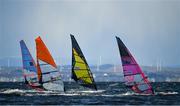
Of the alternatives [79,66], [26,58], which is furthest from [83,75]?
[26,58]

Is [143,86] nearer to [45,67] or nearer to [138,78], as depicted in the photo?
[138,78]

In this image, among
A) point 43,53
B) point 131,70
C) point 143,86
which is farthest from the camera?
point 43,53

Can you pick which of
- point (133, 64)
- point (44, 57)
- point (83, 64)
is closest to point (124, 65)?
point (133, 64)

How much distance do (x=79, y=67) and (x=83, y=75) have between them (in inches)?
73.1

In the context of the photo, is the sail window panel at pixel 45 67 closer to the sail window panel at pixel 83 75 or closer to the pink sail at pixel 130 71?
the sail window panel at pixel 83 75

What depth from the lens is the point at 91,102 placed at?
85.8 meters

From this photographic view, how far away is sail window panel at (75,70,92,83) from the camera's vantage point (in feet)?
332

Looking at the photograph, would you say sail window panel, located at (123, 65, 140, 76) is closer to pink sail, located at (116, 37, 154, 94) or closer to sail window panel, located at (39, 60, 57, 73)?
pink sail, located at (116, 37, 154, 94)

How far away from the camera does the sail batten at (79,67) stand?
101 meters

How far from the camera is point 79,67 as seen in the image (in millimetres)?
101062

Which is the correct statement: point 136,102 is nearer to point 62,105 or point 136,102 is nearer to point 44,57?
point 62,105

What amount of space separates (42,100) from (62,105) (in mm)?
10719

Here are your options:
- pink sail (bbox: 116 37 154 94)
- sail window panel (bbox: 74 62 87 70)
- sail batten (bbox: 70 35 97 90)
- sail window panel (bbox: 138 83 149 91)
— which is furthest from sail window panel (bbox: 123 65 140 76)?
sail window panel (bbox: 74 62 87 70)

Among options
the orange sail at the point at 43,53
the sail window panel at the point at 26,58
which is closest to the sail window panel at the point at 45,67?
the orange sail at the point at 43,53
